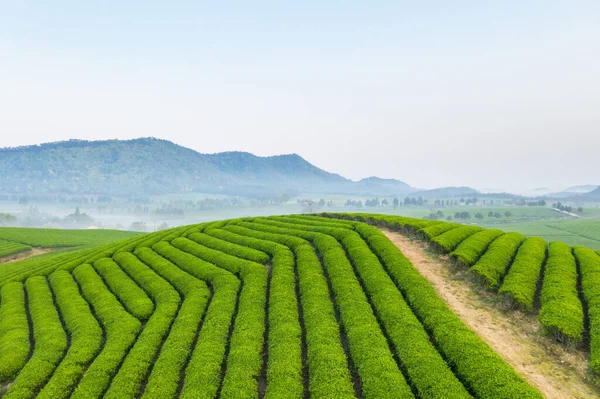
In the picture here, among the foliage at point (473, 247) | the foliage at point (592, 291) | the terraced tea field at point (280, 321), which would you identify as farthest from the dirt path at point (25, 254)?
the foliage at point (592, 291)

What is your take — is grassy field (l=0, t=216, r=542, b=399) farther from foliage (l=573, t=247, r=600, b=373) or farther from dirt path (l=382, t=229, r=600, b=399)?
foliage (l=573, t=247, r=600, b=373)

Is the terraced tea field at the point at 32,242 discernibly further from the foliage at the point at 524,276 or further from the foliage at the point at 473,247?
the foliage at the point at 524,276

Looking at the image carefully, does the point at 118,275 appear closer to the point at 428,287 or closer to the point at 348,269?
the point at 348,269

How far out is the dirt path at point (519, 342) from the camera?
1556cm

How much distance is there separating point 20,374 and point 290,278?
1836cm

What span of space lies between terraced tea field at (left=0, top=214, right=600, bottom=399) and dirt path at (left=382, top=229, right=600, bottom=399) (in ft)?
3.61

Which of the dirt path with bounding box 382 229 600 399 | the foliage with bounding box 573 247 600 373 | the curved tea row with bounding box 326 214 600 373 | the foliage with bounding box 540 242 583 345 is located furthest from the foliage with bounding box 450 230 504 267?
the foliage with bounding box 573 247 600 373

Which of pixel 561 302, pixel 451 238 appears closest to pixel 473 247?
pixel 451 238

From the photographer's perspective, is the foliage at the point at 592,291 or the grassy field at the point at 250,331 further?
the foliage at the point at 592,291

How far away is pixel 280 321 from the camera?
71.6 ft

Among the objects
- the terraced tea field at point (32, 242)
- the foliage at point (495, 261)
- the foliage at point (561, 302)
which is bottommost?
the terraced tea field at point (32, 242)

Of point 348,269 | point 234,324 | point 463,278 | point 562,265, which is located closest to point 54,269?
point 234,324

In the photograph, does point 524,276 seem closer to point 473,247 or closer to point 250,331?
point 473,247

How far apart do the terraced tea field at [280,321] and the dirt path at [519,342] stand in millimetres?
1101
